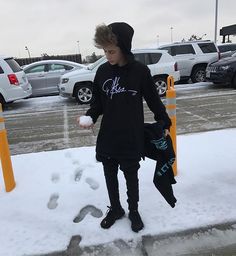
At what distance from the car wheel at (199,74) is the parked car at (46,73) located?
463 cm

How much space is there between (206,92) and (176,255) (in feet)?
29.4

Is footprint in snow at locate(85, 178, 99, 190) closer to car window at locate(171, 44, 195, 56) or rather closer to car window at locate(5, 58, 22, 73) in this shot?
car window at locate(5, 58, 22, 73)

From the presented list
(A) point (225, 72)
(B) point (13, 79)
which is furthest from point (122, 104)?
(A) point (225, 72)

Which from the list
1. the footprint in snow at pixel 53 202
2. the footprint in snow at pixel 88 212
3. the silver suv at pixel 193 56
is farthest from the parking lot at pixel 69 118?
the footprint in snow at pixel 88 212

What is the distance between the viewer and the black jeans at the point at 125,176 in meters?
2.70

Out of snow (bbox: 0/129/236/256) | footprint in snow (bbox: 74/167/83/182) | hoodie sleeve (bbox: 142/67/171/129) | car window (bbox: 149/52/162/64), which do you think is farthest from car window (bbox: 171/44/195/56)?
hoodie sleeve (bbox: 142/67/171/129)

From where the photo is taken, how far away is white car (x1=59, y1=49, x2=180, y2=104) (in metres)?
10.1

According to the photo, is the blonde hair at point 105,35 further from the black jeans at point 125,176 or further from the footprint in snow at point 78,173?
the footprint in snow at point 78,173

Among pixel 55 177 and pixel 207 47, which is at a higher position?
pixel 207 47

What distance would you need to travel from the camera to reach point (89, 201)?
339 cm

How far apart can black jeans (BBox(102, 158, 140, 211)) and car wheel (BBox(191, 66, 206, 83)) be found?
11.0 m
